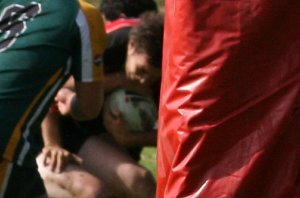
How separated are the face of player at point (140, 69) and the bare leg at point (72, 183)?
48cm

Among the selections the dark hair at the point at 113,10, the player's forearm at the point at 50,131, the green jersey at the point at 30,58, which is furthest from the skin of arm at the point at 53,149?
the green jersey at the point at 30,58

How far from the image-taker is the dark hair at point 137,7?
5.93 m

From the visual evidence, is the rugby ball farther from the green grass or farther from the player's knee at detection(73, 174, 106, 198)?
the green grass

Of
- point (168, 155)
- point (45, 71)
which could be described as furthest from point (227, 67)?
point (45, 71)

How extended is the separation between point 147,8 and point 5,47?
188 cm

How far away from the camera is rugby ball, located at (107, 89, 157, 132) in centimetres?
547

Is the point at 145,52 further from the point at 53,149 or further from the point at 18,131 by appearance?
the point at 18,131

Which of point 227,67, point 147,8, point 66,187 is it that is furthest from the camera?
point 147,8

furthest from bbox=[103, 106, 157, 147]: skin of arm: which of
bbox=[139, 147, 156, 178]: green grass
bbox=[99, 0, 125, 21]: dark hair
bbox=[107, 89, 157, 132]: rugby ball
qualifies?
bbox=[139, 147, 156, 178]: green grass

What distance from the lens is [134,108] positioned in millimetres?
5457

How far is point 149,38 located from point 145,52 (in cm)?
8

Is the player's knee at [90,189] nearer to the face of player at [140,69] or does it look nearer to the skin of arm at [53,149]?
the skin of arm at [53,149]

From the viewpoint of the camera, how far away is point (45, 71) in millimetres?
4188

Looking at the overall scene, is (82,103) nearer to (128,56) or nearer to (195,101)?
(128,56)
